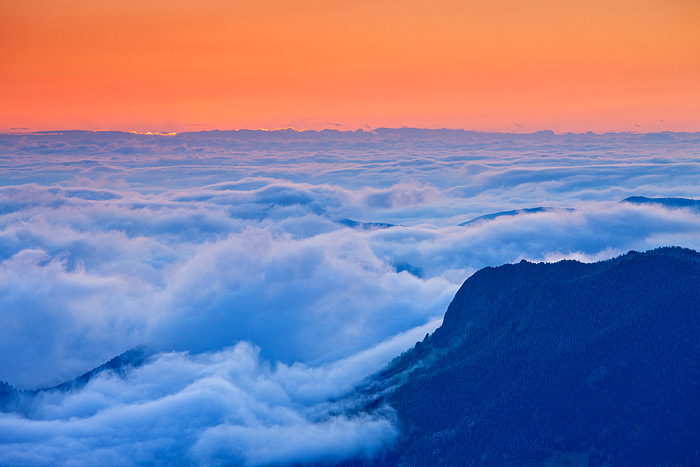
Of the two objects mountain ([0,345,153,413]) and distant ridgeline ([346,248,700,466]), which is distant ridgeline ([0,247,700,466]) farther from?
mountain ([0,345,153,413])

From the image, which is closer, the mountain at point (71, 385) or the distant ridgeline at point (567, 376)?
the distant ridgeline at point (567, 376)

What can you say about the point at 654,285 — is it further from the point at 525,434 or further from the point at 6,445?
the point at 6,445

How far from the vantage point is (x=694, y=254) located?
392ft

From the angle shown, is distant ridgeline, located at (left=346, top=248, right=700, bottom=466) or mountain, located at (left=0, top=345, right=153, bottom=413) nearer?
distant ridgeline, located at (left=346, top=248, right=700, bottom=466)

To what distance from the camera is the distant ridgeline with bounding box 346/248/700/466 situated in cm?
8938

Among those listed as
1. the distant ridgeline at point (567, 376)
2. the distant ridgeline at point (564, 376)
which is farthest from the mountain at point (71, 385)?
the distant ridgeline at point (567, 376)

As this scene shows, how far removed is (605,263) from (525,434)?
4702 cm

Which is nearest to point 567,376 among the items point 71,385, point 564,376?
point 564,376

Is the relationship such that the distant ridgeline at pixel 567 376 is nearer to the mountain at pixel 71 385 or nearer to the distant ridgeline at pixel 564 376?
the distant ridgeline at pixel 564 376

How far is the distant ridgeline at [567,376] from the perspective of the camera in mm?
89375

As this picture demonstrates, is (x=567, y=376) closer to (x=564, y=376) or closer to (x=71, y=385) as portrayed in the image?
(x=564, y=376)

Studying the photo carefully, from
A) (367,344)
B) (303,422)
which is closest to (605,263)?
(303,422)

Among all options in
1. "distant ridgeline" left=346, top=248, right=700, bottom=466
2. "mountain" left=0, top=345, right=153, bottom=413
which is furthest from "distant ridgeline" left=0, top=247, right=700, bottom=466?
"mountain" left=0, top=345, right=153, bottom=413

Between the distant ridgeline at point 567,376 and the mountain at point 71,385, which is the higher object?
the distant ridgeline at point 567,376
